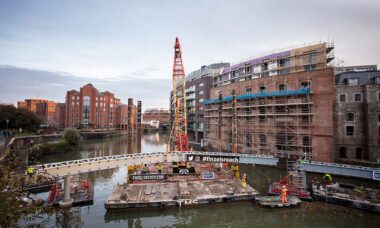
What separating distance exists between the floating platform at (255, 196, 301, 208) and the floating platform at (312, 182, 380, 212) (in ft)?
10.3

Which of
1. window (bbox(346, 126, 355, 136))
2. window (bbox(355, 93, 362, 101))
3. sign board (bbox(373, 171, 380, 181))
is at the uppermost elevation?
window (bbox(355, 93, 362, 101))

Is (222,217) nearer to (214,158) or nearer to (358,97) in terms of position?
(214,158)

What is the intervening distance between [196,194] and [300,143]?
83.3 ft

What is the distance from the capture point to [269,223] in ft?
67.5

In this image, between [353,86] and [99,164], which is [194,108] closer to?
[353,86]

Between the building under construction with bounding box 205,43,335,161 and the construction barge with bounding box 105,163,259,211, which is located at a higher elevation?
the building under construction with bounding box 205,43,335,161

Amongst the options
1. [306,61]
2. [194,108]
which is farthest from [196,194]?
[194,108]

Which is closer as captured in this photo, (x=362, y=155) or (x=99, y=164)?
(x=99, y=164)

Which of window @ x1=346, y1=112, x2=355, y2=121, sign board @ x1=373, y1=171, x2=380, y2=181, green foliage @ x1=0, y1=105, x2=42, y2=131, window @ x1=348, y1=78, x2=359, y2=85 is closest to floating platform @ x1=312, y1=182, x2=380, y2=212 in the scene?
sign board @ x1=373, y1=171, x2=380, y2=181

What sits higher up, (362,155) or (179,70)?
(179,70)

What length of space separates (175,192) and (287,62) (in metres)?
36.9

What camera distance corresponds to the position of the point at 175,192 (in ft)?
83.0

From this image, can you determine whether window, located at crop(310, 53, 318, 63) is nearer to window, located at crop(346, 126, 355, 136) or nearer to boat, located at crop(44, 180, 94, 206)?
window, located at crop(346, 126, 355, 136)

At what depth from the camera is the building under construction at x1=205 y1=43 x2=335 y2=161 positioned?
37.3m
